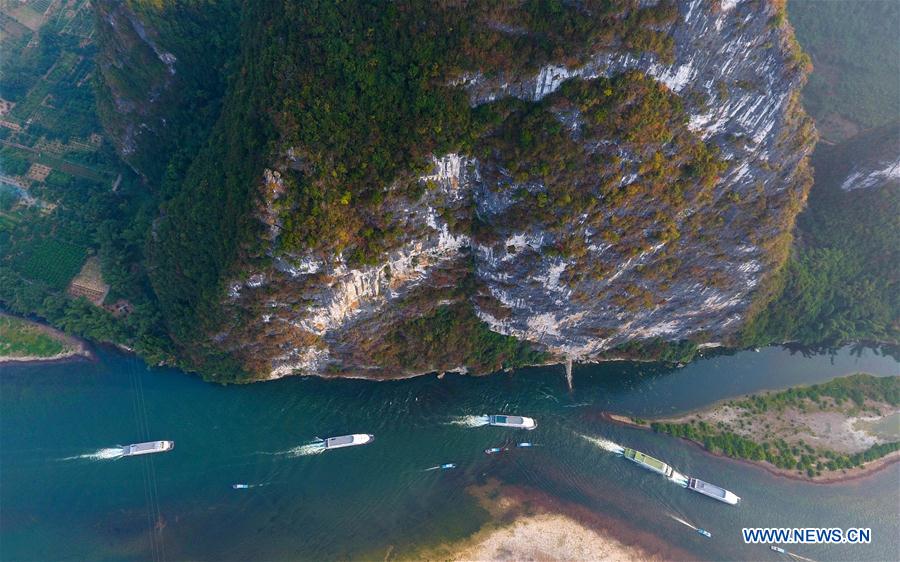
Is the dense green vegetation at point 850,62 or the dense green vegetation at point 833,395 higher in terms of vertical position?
the dense green vegetation at point 850,62

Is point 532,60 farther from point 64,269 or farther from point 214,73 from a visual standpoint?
point 64,269

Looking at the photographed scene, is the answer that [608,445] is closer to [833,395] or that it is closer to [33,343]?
[833,395]

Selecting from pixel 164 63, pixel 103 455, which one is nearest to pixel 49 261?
pixel 103 455

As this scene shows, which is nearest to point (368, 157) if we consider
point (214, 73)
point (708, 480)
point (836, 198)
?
point (214, 73)

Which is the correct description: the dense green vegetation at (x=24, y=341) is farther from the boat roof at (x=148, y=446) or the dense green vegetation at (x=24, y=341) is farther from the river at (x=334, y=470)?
the boat roof at (x=148, y=446)

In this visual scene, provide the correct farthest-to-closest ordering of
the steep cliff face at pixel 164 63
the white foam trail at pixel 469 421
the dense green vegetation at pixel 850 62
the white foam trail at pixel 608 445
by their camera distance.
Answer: the dense green vegetation at pixel 850 62, the white foam trail at pixel 469 421, the white foam trail at pixel 608 445, the steep cliff face at pixel 164 63

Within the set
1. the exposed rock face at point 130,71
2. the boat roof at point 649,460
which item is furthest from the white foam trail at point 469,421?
the exposed rock face at point 130,71

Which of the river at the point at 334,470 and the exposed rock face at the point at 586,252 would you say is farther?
the river at the point at 334,470
